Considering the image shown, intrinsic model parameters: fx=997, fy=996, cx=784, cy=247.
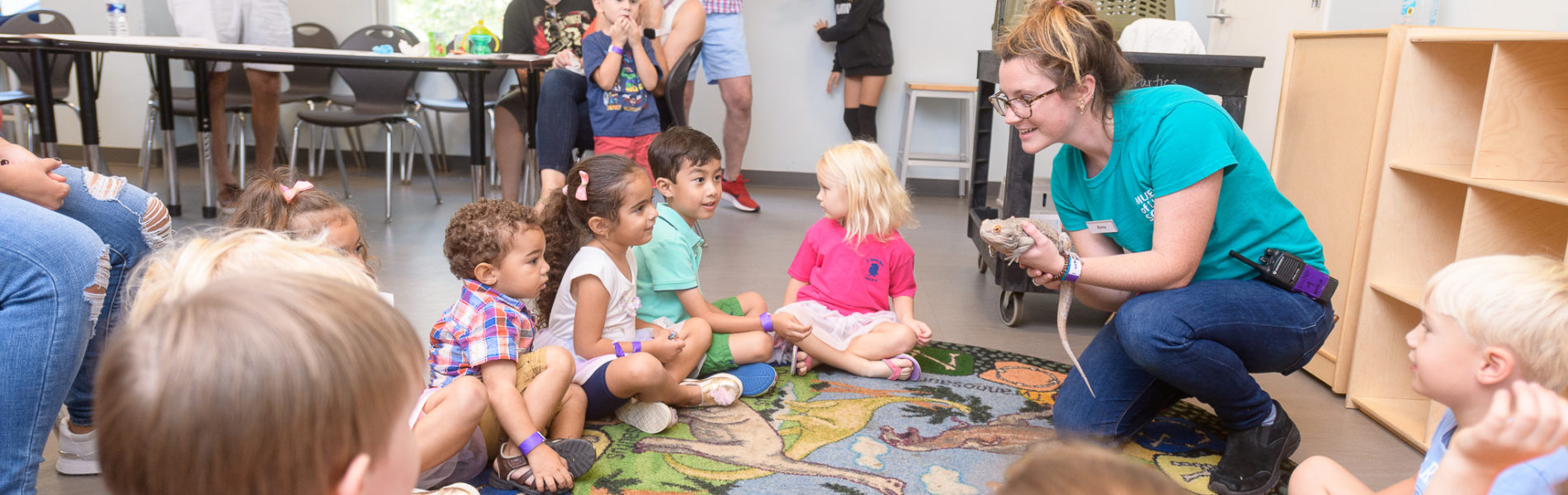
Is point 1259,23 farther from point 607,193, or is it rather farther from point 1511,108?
point 607,193

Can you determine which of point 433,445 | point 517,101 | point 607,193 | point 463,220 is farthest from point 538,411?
point 517,101

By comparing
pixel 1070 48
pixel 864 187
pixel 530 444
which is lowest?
pixel 530 444

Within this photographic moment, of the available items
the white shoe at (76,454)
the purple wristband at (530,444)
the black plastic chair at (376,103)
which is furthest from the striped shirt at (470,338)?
the black plastic chair at (376,103)

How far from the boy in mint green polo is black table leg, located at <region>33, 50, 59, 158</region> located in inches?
98.0

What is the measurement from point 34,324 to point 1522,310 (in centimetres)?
176

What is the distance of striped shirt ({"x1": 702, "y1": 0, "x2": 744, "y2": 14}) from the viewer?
4547mm

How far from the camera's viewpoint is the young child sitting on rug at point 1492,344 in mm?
1038

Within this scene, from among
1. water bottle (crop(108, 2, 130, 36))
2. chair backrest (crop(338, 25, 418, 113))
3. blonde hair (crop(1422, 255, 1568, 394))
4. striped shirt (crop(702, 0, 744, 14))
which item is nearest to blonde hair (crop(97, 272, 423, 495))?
blonde hair (crop(1422, 255, 1568, 394))

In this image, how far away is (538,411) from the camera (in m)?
1.71

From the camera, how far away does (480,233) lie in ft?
5.53

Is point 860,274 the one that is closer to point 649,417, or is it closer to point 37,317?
point 649,417

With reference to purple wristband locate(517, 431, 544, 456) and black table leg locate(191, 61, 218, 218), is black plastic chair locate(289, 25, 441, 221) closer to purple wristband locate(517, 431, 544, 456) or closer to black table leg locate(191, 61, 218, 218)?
black table leg locate(191, 61, 218, 218)

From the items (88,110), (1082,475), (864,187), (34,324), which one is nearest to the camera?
(1082,475)

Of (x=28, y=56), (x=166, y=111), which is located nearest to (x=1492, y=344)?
(x=166, y=111)
